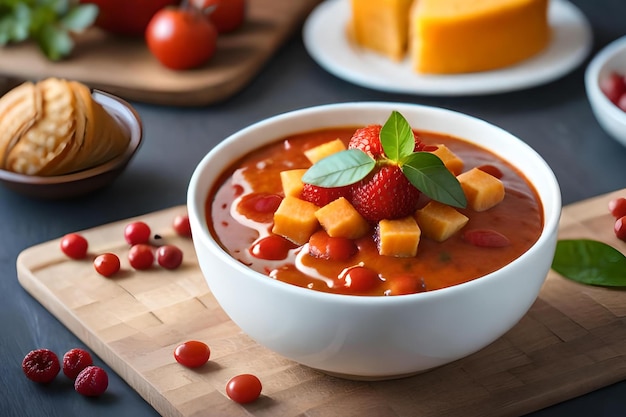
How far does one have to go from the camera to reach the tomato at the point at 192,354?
7.07ft

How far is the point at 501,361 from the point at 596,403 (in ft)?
0.74

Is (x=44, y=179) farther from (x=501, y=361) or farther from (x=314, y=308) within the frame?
(x=501, y=361)

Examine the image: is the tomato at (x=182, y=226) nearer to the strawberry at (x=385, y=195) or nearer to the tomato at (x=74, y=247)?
the tomato at (x=74, y=247)

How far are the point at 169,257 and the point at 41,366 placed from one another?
0.46m

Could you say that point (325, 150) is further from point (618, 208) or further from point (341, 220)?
point (618, 208)

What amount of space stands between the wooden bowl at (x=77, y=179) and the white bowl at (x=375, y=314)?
81 centimetres

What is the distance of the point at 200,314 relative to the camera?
7.75ft

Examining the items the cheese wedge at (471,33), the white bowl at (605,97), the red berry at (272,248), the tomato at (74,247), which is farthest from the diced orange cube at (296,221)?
the cheese wedge at (471,33)

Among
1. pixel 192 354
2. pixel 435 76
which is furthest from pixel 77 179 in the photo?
pixel 435 76

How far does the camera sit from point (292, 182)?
2.18 meters

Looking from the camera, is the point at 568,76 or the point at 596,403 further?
the point at 568,76

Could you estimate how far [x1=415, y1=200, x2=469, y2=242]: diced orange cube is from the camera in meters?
2.03

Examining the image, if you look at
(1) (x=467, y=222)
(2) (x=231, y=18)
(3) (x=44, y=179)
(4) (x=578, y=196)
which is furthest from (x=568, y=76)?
(3) (x=44, y=179)

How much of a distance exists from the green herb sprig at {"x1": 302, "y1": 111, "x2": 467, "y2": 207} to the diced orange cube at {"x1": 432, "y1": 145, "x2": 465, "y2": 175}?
0.20 metres
